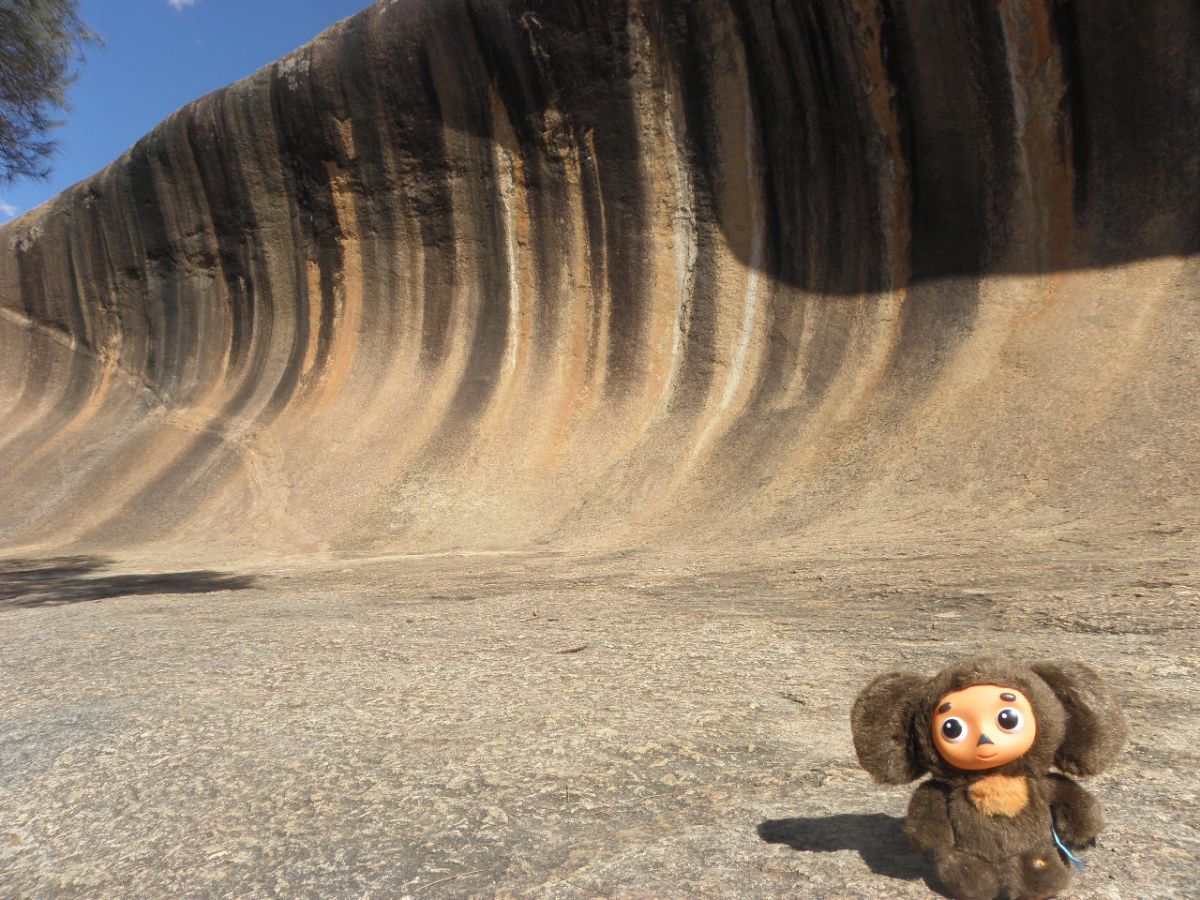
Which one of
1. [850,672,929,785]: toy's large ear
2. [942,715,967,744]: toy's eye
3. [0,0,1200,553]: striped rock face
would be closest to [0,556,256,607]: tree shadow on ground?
[0,0,1200,553]: striped rock face

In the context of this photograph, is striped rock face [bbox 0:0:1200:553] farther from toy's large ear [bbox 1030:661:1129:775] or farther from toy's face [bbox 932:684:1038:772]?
toy's face [bbox 932:684:1038:772]

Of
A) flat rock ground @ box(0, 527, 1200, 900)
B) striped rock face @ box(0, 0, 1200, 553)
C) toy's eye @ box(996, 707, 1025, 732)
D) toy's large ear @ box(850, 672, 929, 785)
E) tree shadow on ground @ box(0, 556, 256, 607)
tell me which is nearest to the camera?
toy's eye @ box(996, 707, 1025, 732)

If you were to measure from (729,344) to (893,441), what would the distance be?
2.86 m

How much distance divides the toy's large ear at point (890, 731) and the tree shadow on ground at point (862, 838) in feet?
0.64

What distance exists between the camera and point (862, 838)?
74.4 inches

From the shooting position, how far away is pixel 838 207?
33.6ft

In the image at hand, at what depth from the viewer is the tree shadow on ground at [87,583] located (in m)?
6.87

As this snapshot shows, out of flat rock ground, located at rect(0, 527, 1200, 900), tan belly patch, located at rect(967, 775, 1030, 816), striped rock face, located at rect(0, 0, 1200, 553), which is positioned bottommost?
flat rock ground, located at rect(0, 527, 1200, 900)

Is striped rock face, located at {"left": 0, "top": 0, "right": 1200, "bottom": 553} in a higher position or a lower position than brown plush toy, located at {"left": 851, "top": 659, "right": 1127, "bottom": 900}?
higher

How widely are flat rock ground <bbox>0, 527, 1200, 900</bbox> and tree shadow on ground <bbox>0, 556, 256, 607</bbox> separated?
4.93 ft

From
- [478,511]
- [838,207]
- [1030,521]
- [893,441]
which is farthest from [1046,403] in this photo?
[478,511]

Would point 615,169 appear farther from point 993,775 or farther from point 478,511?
point 993,775

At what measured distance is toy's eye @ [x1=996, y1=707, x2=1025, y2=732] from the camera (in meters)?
1.55

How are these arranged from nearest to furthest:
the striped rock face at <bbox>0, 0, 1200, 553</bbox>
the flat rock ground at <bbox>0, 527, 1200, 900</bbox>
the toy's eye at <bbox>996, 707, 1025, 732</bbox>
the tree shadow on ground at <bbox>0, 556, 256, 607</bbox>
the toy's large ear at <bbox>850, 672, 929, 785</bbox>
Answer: the toy's eye at <bbox>996, 707, 1025, 732</bbox>, the toy's large ear at <bbox>850, 672, 929, 785</bbox>, the flat rock ground at <bbox>0, 527, 1200, 900</bbox>, the tree shadow on ground at <bbox>0, 556, 256, 607</bbox>, the striped rock face at <bbox>0, 0, 1200, 553</bbox>
